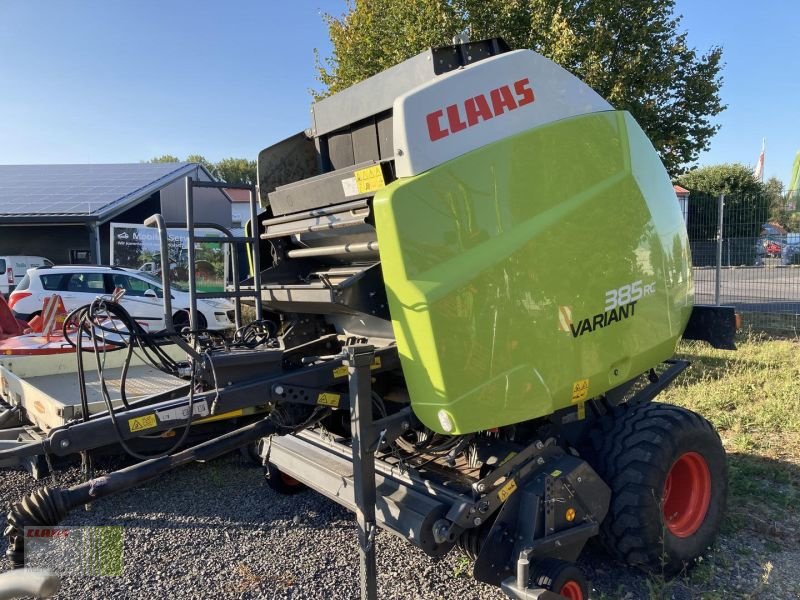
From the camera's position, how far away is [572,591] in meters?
2.65

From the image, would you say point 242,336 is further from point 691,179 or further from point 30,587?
point 691,179

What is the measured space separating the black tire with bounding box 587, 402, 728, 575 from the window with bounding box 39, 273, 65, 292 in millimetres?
11068

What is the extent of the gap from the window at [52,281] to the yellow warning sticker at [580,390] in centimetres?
1110

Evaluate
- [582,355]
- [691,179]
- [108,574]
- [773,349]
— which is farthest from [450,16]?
[691,179]

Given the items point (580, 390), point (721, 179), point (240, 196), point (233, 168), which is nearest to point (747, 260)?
point (240, 196)

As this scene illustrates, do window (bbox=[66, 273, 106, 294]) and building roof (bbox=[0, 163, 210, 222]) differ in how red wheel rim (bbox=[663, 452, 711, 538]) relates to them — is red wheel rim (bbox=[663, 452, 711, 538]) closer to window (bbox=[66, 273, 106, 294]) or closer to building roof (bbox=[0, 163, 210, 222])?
window (bbox=[66, 273, 106, 294])

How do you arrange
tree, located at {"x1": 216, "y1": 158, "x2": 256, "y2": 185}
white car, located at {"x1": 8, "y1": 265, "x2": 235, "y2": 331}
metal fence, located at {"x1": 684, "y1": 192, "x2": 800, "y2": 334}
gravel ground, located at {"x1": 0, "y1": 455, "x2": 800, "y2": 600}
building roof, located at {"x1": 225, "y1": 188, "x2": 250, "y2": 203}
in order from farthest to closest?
tree, located at {"x1": 216, "y1": 158, "x2": 256, "y2": 185}, white car, located at {"x1": 8, "y1": 265, "x2": 235, "y2": 331}, metal fence, located at {"x1": 684, "y1": 192, "x2": 800, "y2": 334}, building roof, located at {"x1": 225, "y1": 188, "x2": 250, "y2": 203}, gravel ground, located at {"x1": 0, "y1": 455, "x2": 800, "y2": 600}

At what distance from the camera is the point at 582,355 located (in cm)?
280

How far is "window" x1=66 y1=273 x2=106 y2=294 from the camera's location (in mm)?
11422

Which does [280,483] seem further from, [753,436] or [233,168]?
[233,168]

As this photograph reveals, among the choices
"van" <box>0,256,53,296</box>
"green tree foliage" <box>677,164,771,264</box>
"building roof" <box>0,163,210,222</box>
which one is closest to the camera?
"green tree foliage" <box>677,164,771,264</box>

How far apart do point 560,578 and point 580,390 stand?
843 mm

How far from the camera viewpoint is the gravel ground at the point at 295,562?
3074 mm

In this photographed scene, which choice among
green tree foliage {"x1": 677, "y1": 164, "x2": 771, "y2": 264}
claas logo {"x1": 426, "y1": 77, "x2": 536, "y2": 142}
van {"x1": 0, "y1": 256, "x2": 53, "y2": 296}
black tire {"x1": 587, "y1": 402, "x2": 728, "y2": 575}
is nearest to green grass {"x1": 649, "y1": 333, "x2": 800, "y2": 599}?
black tire {"x1": 587, "y1": 402, "x2": 728, "y2": 575}
